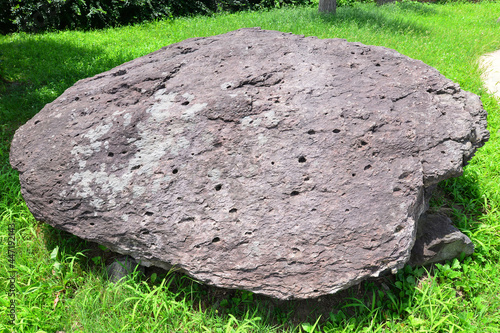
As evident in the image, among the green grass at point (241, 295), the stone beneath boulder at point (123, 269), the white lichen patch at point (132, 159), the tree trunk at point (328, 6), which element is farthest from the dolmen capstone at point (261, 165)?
the tree trunk at point (328, 6)

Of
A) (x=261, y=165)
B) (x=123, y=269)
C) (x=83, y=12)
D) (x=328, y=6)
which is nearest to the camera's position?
(x=261, y=165)

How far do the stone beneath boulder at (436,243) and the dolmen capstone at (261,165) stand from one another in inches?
1.3

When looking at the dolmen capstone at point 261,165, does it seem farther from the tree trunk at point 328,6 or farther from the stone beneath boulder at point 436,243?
the tree trunk at point 328,6

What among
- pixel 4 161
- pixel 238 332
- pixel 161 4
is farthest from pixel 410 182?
pixel 161 4

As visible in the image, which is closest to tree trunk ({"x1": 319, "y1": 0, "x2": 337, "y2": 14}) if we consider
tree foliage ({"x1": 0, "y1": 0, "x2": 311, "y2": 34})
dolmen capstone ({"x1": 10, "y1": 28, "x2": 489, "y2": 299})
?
tree foliage ({"x1": 0, "y1": 0, "x2": 311, "y2": 34})

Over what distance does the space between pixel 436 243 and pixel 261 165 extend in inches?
57.2

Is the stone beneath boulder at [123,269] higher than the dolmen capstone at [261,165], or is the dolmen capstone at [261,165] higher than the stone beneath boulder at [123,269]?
the dolmen capstone at [261,165]

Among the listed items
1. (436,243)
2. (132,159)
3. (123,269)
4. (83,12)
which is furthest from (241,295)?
(83,12)

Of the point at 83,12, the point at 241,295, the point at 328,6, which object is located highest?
the point at 83,12

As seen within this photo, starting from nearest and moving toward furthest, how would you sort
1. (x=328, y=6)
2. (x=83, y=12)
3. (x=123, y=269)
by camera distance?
(x=123, y=269)
(x=328, y=6)
(x=83, y=12)

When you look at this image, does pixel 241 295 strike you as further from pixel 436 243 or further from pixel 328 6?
pixel 328 6

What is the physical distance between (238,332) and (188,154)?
125 centimetres

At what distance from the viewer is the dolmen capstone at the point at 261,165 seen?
2.09 m

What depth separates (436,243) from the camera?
2.54 meters
